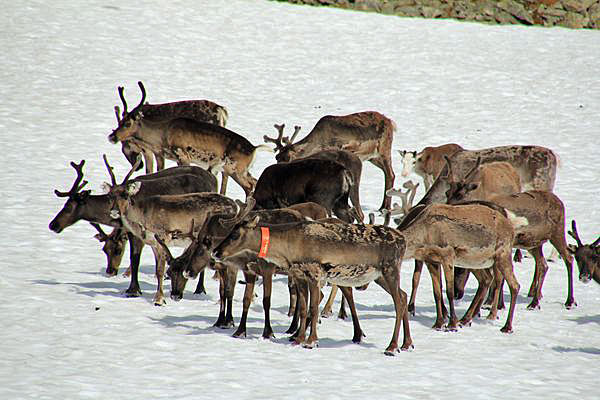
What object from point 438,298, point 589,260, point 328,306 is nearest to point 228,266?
point 328,306

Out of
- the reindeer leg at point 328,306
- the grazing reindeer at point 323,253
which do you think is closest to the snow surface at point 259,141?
the reindeer leg at point 328,306

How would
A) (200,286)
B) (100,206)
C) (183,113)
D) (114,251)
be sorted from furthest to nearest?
(183,113) < (114,251) < (100,206) < (200,286)

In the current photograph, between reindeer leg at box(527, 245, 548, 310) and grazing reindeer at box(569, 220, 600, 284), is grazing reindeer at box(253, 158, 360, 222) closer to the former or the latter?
reindeer leg at box(527, 245, 548, 310)

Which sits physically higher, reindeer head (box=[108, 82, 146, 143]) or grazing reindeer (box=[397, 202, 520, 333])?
reindeer head (box=[108, 82, 146, 143])

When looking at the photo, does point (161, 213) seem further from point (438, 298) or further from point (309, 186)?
point (438, 298)

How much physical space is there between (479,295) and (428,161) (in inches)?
243

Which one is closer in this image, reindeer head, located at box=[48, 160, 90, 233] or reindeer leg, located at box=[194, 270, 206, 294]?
reindeer leg, located at box=[194, 270, 206, 294]

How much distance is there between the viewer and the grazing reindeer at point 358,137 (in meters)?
15.9

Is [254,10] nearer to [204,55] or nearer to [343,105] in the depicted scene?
[204,55]

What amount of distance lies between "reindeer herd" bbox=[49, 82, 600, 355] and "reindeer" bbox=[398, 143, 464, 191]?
4.37ft

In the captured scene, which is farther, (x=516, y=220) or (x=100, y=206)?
(x=100, y=206)

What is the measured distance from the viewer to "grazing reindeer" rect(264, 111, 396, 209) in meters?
15.9

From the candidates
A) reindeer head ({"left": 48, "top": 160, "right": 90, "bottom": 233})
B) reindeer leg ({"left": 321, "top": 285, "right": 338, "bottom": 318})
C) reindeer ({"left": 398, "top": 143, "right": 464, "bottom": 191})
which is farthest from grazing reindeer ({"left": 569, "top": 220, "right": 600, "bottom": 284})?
reindeer head ({"left": 48, "top": 160, "right": 90, "bottom": 233})

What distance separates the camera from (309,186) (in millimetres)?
11781
